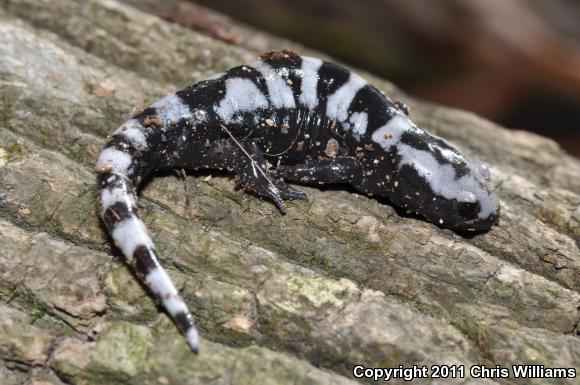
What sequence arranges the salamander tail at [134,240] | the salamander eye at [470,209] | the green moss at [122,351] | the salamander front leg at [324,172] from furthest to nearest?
1. the salamander front leg at [324,172]
2. the salamander eye at [470,209]
3. the salamander tail at [134,240]
4. the green moss at [122,351]

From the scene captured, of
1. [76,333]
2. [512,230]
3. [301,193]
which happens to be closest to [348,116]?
[301,193]

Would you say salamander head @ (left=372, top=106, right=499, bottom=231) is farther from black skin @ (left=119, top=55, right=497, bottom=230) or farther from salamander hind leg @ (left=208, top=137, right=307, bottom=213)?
salamander hind leg @ (left=208, top=137, right=307, bottom=213)

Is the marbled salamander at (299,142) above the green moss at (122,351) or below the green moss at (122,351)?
above

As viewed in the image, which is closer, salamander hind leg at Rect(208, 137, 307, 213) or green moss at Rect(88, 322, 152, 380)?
green moss at Rect(88, 322, 152, 380)

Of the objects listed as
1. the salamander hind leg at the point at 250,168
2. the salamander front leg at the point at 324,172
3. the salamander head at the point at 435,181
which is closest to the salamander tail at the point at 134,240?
the salamander hind leg at the point at 250,168

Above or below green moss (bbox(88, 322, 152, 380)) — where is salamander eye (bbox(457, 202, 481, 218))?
above

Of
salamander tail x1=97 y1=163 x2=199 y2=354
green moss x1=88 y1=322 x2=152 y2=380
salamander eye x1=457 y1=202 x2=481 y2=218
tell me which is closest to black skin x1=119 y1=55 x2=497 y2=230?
salamander eye x1=457 y1=202 x2=481 y2=218

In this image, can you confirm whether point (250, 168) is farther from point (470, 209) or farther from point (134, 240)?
point (470, 209)

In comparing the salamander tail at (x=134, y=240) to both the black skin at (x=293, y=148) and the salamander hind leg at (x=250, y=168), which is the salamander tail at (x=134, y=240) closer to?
the black skin at (x=293, y=148)
